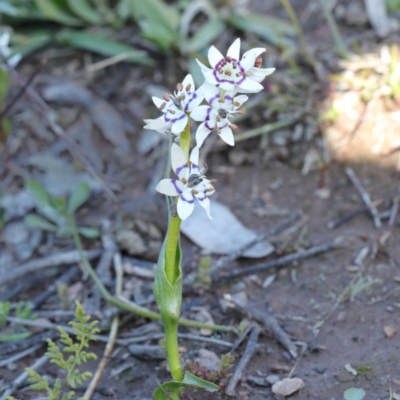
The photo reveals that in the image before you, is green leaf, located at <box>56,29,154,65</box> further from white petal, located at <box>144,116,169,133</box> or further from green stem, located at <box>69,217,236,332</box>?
white petal, located at <box>144,116,169,133</box>

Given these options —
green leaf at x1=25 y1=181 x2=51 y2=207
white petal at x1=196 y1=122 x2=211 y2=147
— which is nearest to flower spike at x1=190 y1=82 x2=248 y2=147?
white petal at x1=196 y1=122 x2=211 y2=147

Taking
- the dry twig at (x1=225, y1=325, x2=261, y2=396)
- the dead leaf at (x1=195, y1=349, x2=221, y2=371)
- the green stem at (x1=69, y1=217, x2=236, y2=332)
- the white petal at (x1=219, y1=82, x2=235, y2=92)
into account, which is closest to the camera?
the white petal at (x1=219, y1=82, x2=235, y2=92)

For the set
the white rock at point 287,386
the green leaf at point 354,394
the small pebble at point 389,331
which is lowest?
the small pebble at point 389,331

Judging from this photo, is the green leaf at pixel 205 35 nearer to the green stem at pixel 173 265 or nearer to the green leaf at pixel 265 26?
the green leaf at pixel 265 26

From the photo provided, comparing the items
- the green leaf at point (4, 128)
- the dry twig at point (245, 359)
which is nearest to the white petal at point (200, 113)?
the dry twig at point (245, 359)

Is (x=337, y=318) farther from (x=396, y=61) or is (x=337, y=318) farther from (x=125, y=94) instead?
(x=125, y=94)

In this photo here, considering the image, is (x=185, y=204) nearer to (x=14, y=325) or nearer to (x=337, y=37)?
(x=14, y=325)

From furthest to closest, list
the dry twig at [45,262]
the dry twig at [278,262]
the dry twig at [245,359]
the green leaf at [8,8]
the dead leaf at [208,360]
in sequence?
the green leaf at [8,8], the dry twig at [45,262], the dry twig at [278,262], the dead leaf at [208,360], the dry twig at [245,359]
